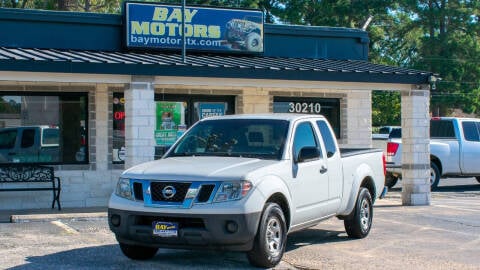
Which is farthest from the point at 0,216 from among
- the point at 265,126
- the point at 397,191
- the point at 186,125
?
the point at 397,191

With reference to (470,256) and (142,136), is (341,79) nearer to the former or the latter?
(142,136)

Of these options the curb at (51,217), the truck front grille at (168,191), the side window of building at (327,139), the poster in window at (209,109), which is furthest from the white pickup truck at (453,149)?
the truck front grille at (168,191)

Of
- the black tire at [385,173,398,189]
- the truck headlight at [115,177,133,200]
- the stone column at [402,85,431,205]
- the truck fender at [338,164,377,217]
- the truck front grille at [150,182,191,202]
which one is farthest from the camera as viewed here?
the black tire at [385,173,398,189]

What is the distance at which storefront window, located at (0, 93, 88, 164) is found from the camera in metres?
15.3

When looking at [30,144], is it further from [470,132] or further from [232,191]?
[470,132]

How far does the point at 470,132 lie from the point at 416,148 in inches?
220

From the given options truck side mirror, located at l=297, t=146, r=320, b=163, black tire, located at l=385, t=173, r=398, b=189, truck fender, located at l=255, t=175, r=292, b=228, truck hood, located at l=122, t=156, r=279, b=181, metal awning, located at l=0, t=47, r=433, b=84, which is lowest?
black tire, located at l=385, t=173, r=398, b=189

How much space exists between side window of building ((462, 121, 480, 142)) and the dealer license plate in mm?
14573

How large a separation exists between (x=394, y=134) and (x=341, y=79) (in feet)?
22.6

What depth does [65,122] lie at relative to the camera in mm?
15750

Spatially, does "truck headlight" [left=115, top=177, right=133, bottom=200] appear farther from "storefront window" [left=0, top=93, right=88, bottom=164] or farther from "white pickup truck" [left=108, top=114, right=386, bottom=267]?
"storefront window" [left=0, top=93, right=88, bottom=164]

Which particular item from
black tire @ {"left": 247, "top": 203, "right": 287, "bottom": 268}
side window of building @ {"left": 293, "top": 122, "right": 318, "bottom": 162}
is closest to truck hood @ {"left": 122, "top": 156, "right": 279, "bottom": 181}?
black tire @ {"left": 247, "top": 203, "right": 287, "bottom": 268}

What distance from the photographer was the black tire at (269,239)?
806cm

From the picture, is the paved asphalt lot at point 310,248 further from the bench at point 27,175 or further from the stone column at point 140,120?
the bench at point 27,175
